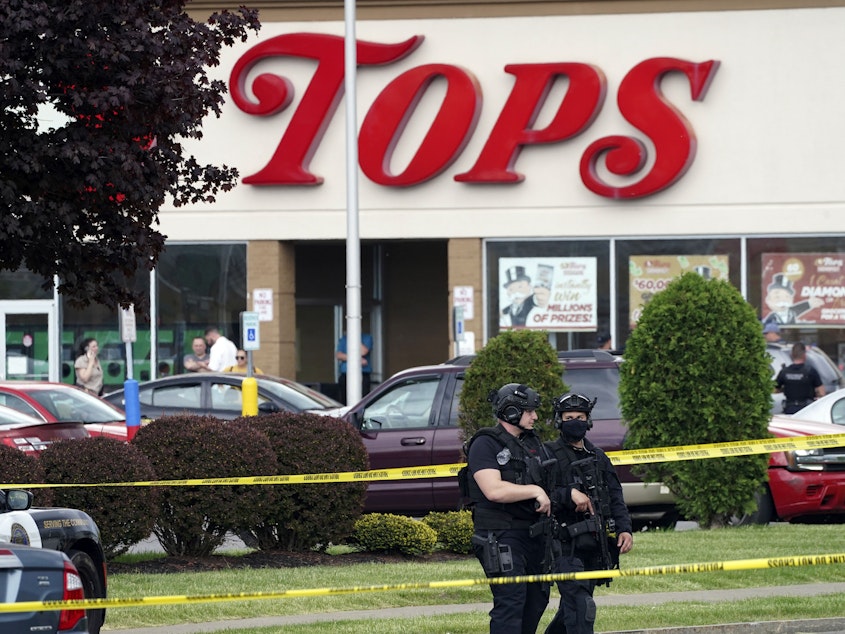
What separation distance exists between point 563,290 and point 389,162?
12.8ft

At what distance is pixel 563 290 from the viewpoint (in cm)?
Result: 2856

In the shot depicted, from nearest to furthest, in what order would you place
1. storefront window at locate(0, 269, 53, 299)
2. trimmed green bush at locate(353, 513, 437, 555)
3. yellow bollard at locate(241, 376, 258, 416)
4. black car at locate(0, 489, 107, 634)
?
black car at locate(0, 489, 107, 634), trimmed green bush at locate(353, 513, 437, 555), yellow bollard at locate(241, 376, 258, 416), storefront window at locate(0, 269, 53, 299)

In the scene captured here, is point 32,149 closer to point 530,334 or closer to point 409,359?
point 530,334

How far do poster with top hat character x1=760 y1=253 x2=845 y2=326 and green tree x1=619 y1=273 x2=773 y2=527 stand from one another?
13068mm

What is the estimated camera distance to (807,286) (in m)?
28.0

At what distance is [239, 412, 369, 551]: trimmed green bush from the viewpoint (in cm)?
1322

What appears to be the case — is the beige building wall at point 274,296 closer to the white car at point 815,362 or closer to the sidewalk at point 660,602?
the white car at point 815,362

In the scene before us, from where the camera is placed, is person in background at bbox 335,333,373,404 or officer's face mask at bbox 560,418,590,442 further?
person in background at bbox 335,333,373,404

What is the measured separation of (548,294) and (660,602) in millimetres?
17693

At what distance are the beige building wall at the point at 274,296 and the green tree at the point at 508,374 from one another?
14021 millimetres

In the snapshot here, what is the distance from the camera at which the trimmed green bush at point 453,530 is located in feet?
44.9

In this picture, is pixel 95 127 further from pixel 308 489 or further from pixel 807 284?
pixel 807 284

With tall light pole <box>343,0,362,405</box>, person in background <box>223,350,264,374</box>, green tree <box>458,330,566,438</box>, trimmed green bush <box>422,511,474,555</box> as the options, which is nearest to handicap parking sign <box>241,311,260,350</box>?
tall light pole <box>343,0,362,405</box>

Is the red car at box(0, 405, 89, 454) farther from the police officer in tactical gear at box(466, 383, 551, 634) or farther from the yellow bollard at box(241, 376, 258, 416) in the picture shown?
the police officer in tactical gear at box(466, 383, 551, 634)
